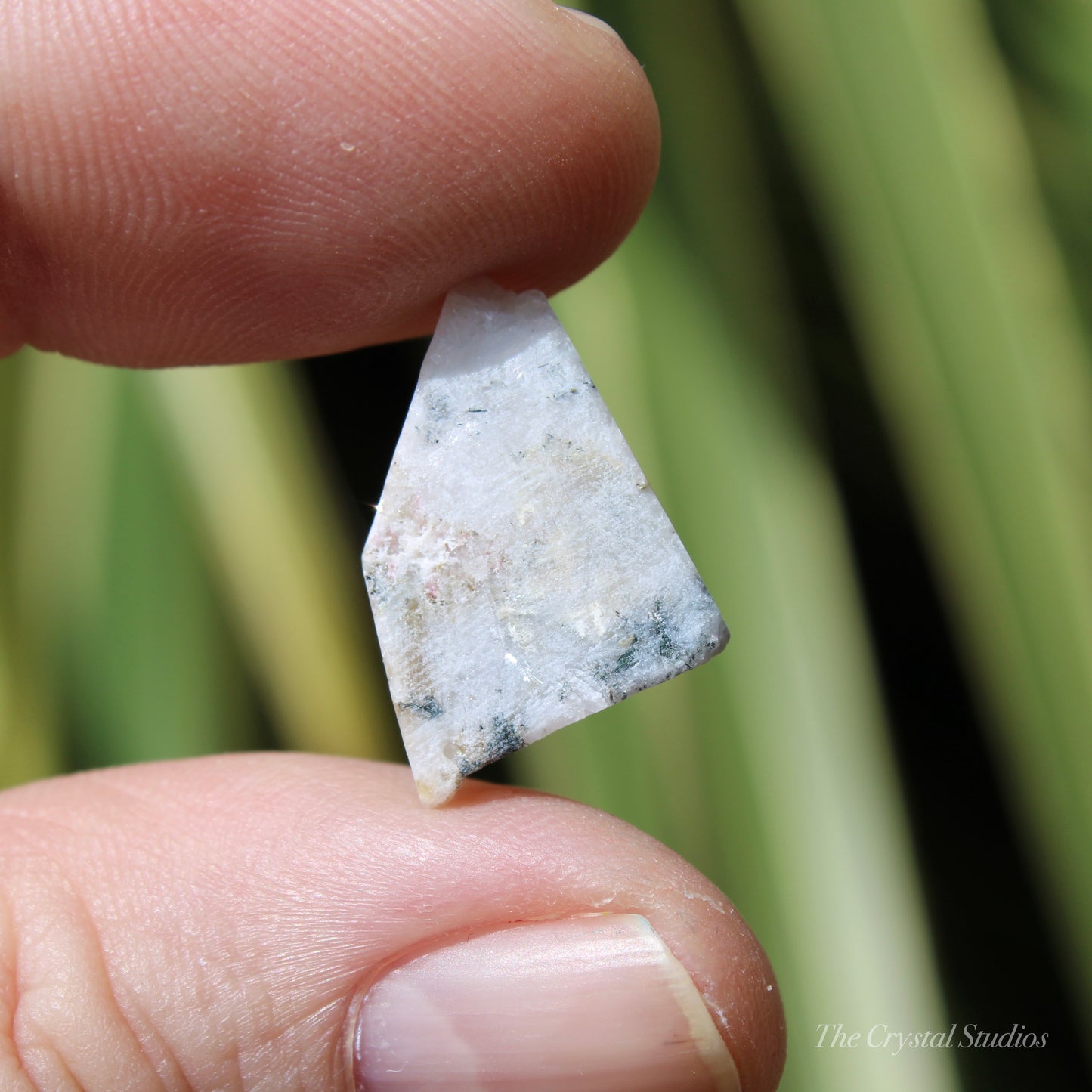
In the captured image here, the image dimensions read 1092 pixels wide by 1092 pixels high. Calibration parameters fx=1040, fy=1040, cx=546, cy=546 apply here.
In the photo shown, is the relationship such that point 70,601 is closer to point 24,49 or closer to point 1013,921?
point 24,49

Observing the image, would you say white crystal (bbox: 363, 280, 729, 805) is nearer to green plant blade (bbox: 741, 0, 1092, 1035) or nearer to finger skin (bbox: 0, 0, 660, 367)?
finger skin (bbox: 0, 0, 660, 367)

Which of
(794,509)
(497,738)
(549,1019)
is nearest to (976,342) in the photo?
(794,509)

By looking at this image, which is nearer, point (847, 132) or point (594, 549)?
point (594, 549)

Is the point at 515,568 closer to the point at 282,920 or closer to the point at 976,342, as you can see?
the point at 282,920

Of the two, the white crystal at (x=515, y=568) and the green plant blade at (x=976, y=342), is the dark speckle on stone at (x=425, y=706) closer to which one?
the white crystal at (x=515, y=568)

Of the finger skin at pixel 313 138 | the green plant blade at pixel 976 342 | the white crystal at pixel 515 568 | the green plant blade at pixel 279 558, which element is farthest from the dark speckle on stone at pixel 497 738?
the green plant blade at pixel 976 342

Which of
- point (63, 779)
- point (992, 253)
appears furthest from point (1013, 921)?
point (63, 779)
